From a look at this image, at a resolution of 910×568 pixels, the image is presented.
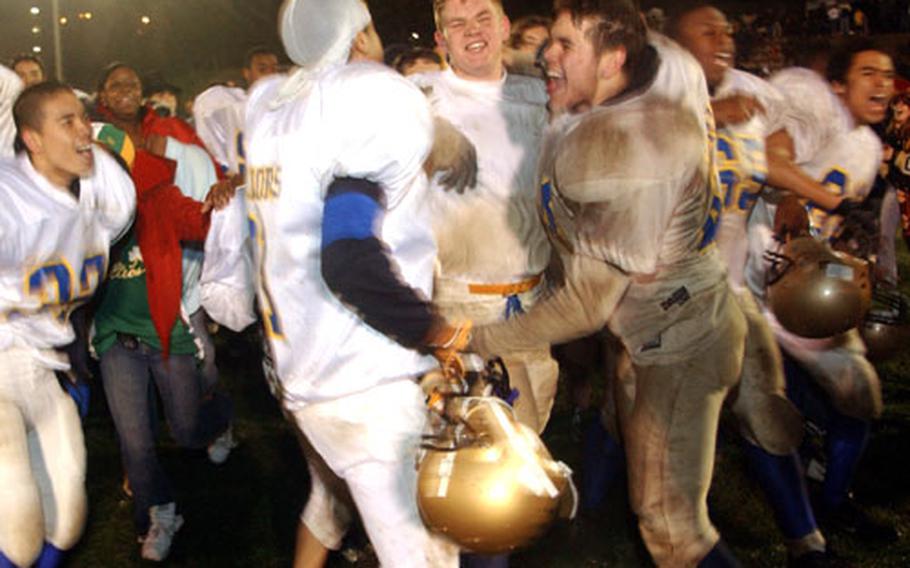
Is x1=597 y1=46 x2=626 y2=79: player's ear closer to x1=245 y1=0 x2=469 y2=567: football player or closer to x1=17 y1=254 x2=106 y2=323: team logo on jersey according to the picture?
x1=245 y1=0 x2=469 y2=567: football player

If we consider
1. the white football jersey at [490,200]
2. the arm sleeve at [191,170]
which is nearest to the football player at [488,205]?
the white football jersey at [490,200]

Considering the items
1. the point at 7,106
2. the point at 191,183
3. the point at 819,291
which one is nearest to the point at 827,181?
the point at 819,291

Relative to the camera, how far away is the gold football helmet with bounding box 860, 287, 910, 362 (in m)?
4.60

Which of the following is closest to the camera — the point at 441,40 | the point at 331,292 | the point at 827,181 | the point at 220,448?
the point at 331,292

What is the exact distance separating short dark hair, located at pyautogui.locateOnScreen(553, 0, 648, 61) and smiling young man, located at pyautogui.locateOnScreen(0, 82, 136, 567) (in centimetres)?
212

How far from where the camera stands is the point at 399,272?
269cm

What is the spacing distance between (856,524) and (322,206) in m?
3.41

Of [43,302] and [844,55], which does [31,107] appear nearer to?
[43,302]

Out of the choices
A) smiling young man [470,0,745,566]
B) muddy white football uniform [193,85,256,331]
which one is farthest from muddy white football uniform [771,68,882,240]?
muddy white football uniform [193,85,256,331]

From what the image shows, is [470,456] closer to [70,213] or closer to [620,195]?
[620,195]

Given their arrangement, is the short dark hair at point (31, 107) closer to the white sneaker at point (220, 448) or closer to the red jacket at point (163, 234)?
the red jacket at point (163, 234)

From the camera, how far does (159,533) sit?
4680 mm

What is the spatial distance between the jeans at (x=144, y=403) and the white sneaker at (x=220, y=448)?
0.82 m

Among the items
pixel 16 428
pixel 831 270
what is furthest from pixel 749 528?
pixel 16 428
